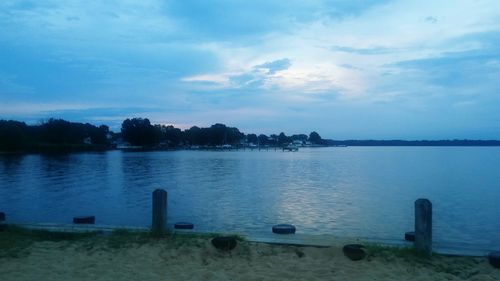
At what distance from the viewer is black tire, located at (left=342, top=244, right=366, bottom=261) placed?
8.44 meters

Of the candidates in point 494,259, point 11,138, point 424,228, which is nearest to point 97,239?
point 424,228

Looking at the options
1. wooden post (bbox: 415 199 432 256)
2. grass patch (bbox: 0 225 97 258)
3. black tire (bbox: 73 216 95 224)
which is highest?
wooden post (bbox: 415 199 432 256)

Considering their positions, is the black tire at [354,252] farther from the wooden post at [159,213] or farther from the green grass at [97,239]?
the wooden post at [159,213]

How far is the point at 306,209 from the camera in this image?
22438 mm

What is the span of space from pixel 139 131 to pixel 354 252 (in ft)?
533

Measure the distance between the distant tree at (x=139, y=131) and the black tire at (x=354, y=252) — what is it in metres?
161

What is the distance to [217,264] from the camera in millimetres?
8344

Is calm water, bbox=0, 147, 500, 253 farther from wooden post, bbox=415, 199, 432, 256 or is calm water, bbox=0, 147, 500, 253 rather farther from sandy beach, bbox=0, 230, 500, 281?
wooden post, bbox=415, 199, 432, 256

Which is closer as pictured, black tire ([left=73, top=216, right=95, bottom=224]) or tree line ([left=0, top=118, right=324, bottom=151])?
black tire ([left=73, top=216, right=95, bottom=224])

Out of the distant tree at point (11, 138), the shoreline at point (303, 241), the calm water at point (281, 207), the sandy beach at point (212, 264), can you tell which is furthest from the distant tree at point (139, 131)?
the sandy beach at point (212, 264)

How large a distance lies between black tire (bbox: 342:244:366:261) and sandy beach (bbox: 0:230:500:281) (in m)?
0.11

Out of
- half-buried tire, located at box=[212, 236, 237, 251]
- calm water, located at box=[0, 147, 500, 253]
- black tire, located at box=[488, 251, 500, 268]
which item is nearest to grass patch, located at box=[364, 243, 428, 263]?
black tire, located at box=[488, 251, 500, 268]

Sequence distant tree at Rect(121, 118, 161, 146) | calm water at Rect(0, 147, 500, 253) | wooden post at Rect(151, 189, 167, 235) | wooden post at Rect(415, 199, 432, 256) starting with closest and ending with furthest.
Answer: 1. wooden post at Rect(415, 199, 432, 256)
2. wooden post at Rect(151, 189, 167, 235)
3. calm water at Rect(0, 147, 500, 253)
4. distant tree at Rect(121, 118, 161, 146)

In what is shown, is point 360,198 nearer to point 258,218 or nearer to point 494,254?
point 258,218
